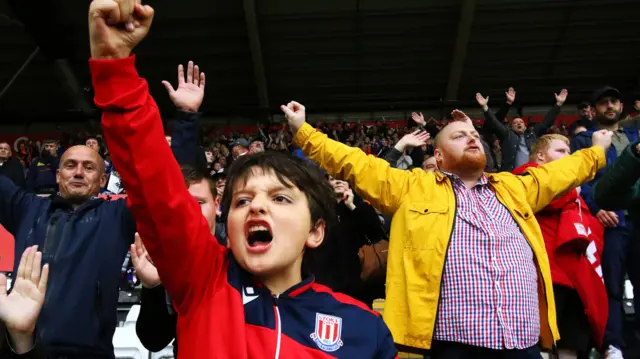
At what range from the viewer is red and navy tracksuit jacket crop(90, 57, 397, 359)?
131 cm

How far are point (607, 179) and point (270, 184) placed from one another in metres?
1.87

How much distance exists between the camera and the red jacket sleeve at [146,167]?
1.30 meters

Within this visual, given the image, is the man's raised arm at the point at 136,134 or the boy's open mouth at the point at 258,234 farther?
the boy's open mouth at the point at 258,234

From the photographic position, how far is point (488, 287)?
2.56m

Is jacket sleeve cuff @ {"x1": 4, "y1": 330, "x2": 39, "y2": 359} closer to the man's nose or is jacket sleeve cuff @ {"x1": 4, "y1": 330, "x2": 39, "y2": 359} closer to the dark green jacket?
the man's nose

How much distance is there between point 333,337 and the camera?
1604 mm

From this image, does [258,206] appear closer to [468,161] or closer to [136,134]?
[136,134]

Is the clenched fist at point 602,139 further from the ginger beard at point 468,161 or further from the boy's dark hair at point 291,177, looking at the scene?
the boy's dark hair at point 291,177

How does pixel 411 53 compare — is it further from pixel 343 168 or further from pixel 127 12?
pixel 127 12

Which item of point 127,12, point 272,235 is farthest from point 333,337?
point 127,12

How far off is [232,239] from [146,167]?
0.38 metres

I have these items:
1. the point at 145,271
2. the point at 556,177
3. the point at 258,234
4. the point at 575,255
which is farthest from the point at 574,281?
the point at 145,271

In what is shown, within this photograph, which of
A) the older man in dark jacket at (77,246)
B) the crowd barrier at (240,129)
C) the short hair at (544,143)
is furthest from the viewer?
the crowd barrier at (240,129)

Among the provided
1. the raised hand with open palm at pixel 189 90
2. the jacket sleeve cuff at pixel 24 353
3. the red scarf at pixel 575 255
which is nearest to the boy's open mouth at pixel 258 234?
the jacket sleeve cuff at pixel 24 353
